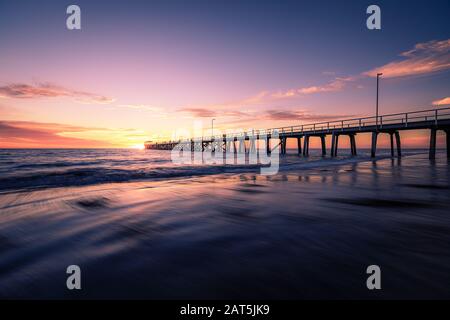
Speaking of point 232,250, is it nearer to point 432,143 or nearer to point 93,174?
point 93,174

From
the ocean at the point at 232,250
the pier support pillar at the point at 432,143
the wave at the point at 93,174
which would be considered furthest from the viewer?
the pier support pillar at the point at 432,143

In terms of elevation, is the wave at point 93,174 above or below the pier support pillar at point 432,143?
below

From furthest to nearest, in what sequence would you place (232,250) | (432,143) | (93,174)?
(432,143) → (93,174) → (232,250)

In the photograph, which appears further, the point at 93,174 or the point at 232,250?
the point at 93,174

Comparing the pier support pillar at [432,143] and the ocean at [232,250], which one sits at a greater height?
the pier support pillar at [432,143]

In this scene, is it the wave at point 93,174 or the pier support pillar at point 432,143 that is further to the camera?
the pier support pillar at point 432,143

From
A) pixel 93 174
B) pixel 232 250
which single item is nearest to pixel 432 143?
pixel 232 250

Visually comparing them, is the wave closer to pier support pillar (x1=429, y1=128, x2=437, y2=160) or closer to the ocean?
the ocean

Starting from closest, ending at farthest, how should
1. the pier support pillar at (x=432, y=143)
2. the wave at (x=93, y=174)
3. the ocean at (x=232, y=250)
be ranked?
the ocean at (x=232, y=250) < the wave at (x=93, y=174) < the pier support pillar at (x=432, y=143)

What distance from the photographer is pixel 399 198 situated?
17.1ft

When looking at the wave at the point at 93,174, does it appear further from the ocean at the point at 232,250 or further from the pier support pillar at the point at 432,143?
the pier support pillar at the point at 432,143

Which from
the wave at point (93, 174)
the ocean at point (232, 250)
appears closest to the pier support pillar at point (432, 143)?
the wave at point (93, 174)

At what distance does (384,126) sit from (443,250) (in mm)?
24356

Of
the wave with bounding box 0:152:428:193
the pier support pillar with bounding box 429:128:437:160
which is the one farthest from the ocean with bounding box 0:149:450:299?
the pier support pillar with bounding box 429:128:437:160
